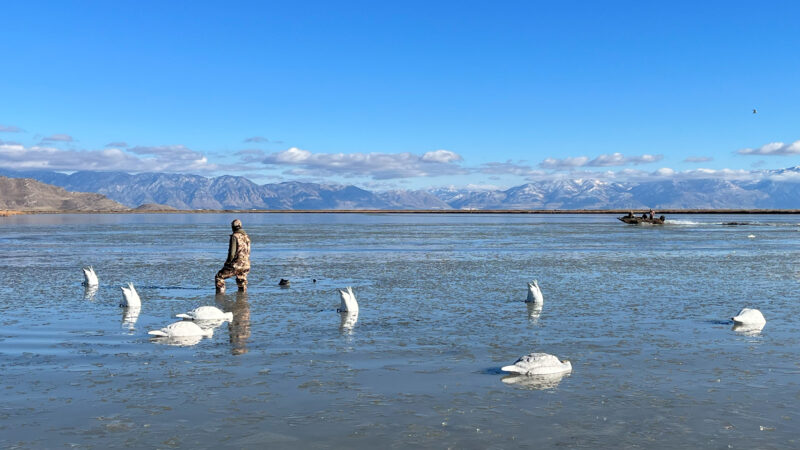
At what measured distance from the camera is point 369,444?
24.7ft

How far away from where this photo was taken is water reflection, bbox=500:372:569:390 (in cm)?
970

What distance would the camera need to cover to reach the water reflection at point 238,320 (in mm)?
12500

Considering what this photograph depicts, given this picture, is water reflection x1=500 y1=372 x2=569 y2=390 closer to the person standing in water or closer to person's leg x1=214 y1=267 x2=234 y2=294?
the person standing in water

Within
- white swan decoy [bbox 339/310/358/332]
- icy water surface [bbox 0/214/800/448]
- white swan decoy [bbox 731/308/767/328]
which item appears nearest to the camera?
icy water surface [bbox 0/214/800/448]

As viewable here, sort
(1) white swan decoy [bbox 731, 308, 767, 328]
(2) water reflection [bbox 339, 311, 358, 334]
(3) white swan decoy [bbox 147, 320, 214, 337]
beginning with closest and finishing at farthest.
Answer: (3) white swan decoy [bbox 147, 320, 214, 337], (1) white swan decoy [bbox 731, 308, 767, 328], (2) water reflection [bbox 339, 311, 358, 334]

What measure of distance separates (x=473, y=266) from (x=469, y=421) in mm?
20951

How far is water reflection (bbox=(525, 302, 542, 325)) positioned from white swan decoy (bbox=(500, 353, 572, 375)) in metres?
4.69

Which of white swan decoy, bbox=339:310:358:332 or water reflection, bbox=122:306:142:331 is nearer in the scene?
white swan decoy, bbox=339:310:358:332

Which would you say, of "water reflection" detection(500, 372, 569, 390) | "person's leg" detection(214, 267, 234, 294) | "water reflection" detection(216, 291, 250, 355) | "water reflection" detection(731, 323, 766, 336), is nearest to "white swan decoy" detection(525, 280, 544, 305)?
"water reflection" detection(731, 323, 766, 336)

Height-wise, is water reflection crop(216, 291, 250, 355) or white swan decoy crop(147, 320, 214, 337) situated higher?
white swan decoy crop(147, 320, 214, 337)

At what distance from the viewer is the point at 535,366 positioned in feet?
33.3

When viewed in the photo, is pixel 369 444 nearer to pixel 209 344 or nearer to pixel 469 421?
pixel 469 421

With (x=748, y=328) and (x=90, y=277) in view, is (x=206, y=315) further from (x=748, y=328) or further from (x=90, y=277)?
(x=748, y=328)

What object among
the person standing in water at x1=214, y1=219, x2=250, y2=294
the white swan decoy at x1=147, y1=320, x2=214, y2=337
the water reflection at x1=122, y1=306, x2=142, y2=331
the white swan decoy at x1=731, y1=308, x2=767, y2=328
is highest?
the person standing in water at x1=214, y1=219, x2=250, y2=294
